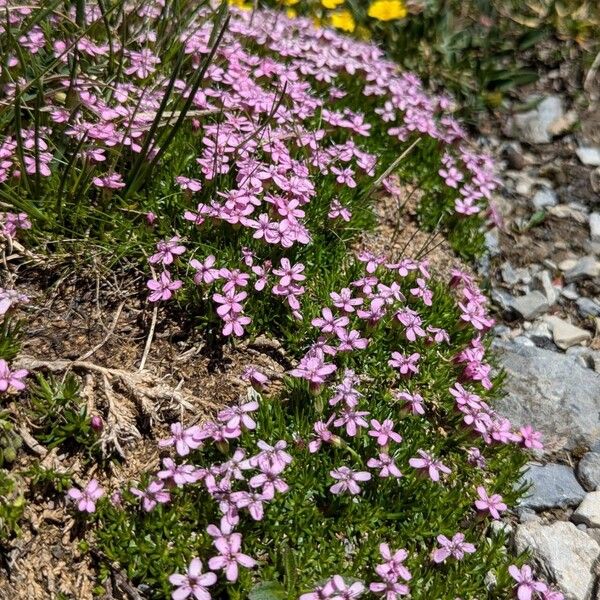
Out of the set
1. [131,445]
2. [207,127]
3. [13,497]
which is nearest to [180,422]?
[131,445]

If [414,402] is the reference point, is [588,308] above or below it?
below

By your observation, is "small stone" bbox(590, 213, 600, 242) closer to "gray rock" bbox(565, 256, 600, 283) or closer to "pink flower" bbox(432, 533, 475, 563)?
"gray rock" bbox(565, 256, 600, 283)

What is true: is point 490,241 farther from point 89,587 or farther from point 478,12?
point 89,587

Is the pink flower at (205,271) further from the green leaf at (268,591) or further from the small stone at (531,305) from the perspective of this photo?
the small stone at (531,305)

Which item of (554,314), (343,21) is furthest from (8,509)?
(343,21)

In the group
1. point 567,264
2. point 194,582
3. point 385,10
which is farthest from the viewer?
point 385,10

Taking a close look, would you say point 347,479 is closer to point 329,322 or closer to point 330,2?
point 329,322

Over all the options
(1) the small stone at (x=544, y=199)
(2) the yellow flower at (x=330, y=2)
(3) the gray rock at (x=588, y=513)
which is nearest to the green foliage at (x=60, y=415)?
(3) the gray rock at (x=588, y=513)
